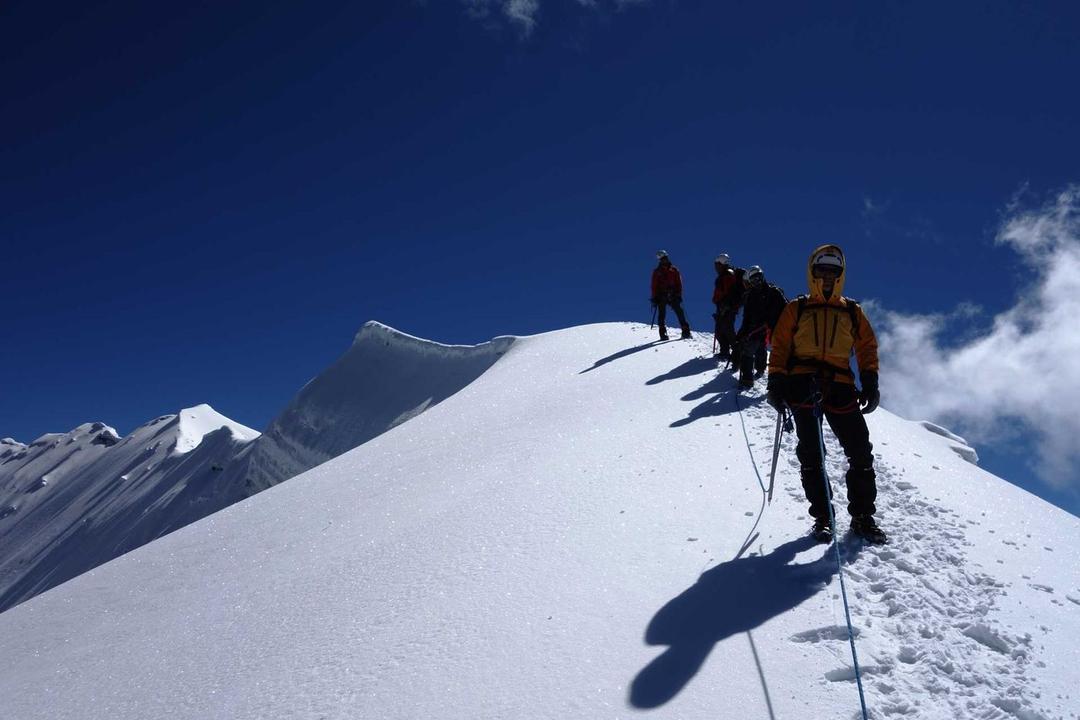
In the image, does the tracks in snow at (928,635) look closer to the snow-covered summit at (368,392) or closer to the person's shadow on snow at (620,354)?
the person's shadow on snow at (620,354)

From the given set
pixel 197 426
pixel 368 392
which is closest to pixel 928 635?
pixel 368 392

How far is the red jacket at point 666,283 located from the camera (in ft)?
43.4

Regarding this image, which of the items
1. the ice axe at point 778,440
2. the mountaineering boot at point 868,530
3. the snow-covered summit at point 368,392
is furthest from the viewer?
the snow-covered summit at point 368,392

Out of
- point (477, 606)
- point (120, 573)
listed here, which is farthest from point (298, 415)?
point (477, 606)

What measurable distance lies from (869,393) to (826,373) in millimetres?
308

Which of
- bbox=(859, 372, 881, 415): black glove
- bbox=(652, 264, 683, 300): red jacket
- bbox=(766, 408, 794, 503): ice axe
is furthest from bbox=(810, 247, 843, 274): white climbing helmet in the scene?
bbox=(652, 264, 683, 300): red jacket

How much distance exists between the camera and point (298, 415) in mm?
44438

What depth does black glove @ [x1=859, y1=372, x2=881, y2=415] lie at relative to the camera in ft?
14.0

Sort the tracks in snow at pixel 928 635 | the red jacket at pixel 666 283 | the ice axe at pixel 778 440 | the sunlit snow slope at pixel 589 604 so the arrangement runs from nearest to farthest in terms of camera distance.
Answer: the tracks in snow at pixel 928 635
the sunlit snow slope at pixel 589 604
the ice axe at pixel 778 440
the red jacket at pixel 666 283

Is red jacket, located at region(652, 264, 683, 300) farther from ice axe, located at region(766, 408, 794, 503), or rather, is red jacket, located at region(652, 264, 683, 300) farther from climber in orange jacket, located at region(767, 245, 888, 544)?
climber in orange jacket, located at region(767, 245, 888, 544)

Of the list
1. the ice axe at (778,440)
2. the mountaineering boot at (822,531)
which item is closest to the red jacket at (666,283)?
the ice axe at (778,440)

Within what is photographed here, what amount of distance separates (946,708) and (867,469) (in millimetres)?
1784

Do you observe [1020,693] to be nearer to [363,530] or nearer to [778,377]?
[778,377]

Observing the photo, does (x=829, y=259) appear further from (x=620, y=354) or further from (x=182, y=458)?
(x=182, y=458)
